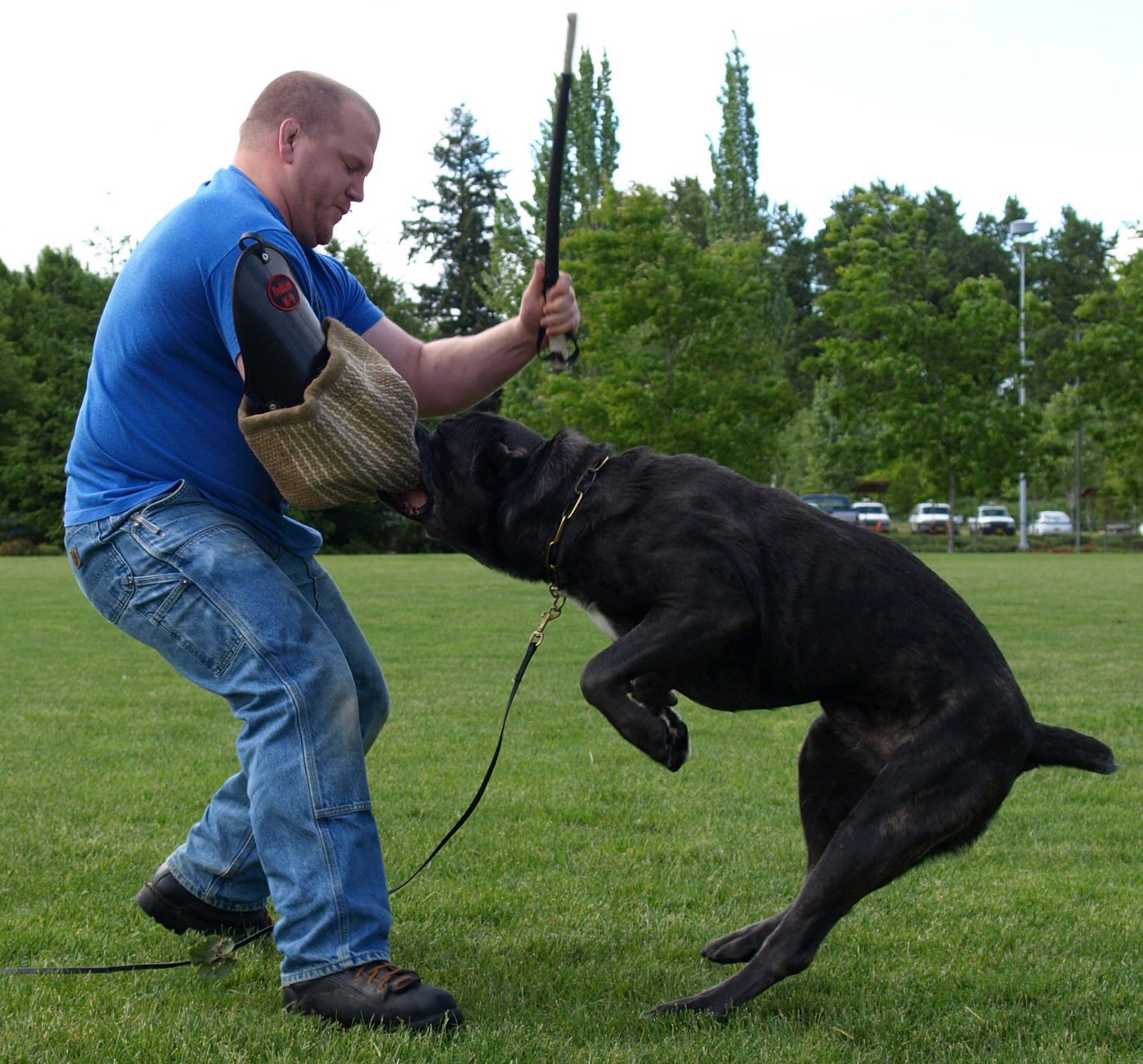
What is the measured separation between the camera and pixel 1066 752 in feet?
11.6

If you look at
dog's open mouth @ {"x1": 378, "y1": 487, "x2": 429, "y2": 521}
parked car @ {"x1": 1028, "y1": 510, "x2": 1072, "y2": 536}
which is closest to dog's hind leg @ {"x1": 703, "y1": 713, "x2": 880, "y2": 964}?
dog's open mouth @ {"x1": 378, "y1": 487, "x2": 429, "y2": 521}

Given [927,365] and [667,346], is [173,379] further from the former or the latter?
[927,365]

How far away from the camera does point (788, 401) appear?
122ft

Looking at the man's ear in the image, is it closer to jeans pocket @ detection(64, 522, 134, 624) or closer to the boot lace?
jeans pocket @ detection(64, 522, 134, 624)

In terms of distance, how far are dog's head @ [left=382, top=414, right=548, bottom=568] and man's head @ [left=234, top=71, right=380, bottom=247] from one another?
749mm

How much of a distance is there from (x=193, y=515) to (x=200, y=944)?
4.13ft

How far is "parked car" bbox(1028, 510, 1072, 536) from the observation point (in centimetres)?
5628

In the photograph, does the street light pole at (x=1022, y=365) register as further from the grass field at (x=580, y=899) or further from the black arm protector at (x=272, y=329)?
the black arm protector at (x=272, y=329)

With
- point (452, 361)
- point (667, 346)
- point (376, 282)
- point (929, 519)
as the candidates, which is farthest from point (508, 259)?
point (452, 361)

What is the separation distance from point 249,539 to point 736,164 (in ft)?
166

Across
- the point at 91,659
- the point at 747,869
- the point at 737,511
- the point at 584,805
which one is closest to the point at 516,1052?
the point at 737,511

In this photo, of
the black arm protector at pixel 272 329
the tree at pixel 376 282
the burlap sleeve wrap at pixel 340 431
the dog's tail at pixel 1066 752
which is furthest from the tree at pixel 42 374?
the dog's tail at pixel 1066 752

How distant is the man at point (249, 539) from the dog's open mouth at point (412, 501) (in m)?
0.35

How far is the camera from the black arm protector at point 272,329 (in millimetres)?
3117
